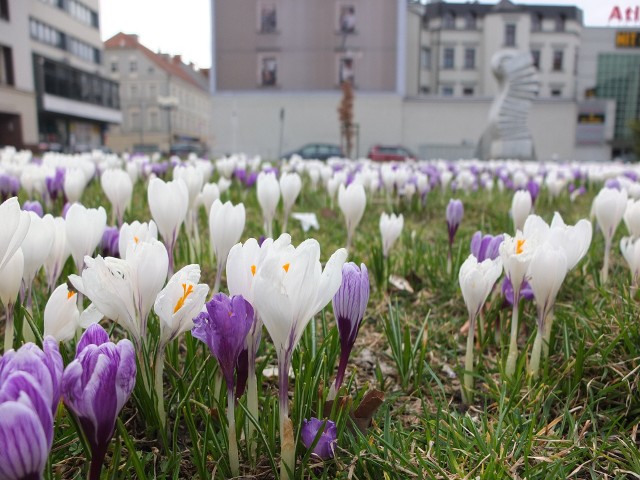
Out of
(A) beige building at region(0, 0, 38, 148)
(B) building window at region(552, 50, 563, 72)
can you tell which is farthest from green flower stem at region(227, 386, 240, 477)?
(B) building window at region(552, 50, 563, 72)

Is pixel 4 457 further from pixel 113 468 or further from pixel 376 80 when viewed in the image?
pixel 376 80

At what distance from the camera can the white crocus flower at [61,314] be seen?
1143mm

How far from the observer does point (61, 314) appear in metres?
1.16

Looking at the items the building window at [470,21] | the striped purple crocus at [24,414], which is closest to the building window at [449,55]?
the building window at [470,21]

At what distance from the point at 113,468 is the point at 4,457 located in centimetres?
32

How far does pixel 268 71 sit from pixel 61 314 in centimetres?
3406

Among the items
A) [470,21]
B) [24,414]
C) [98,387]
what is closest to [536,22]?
[470,21]

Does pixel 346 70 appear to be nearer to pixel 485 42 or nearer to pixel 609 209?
pixel 485 42

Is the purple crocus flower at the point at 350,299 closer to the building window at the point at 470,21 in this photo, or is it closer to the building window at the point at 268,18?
the building window at the point at 268,18

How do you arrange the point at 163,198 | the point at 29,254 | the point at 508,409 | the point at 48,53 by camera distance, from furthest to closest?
1. the point at 48,53
2. the point at 163,198
3. the point at 508,409
4. the point at 29,254

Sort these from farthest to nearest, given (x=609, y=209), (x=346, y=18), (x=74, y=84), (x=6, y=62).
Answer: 1. (x=74, y=84)
2. (x=6, y=62)
3. (x=346, y=18)
4. (x=609, y=209)

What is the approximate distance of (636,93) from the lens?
49781 mm

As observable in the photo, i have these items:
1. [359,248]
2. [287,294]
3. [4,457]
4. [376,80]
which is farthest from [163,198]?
[376,80]

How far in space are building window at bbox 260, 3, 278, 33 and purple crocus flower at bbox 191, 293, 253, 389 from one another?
3469 cm
